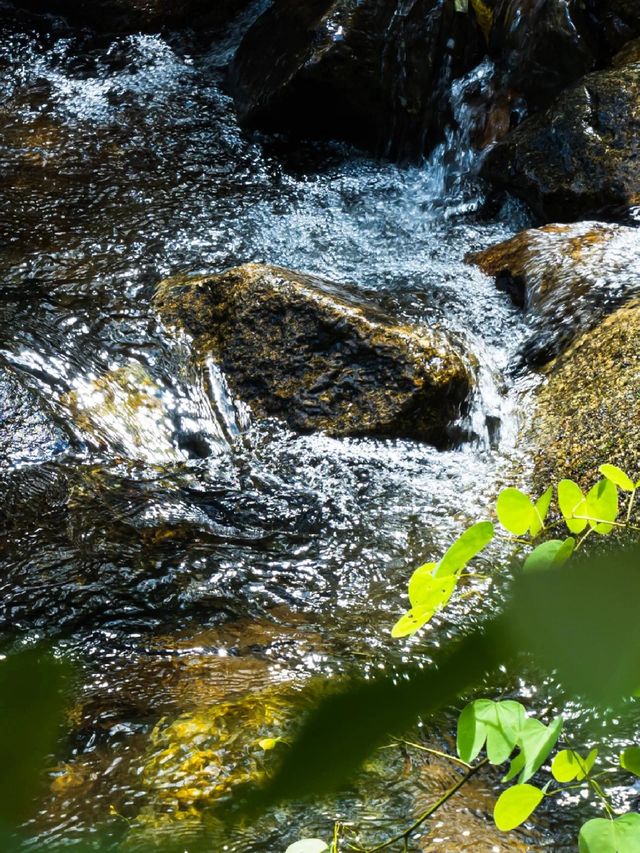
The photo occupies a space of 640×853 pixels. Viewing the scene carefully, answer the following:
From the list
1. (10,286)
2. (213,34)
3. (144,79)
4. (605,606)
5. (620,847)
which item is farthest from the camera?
(213,34)

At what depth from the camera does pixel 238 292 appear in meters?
4.19

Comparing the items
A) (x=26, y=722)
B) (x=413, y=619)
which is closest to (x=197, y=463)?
(x=26, y=722)

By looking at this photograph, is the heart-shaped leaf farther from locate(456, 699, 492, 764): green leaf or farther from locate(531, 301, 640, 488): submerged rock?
locate(531, 301, 640, 488): submerged rock

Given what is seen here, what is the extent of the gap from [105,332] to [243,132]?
10.4 ft

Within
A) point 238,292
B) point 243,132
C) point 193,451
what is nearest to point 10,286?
point 238,292

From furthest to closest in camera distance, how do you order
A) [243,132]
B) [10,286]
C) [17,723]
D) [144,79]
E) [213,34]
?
[213,34], [144,79], [243,132], [10,286], [17,723]

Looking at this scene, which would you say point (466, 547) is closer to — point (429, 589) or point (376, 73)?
point (429, 589)

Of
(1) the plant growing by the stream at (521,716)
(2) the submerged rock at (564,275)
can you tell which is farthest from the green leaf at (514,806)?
(2) the submerged rock at (564,275)

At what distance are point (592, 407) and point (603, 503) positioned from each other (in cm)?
257

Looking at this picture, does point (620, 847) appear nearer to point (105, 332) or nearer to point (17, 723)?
point (17, 723)

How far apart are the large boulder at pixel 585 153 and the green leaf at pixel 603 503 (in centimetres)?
456

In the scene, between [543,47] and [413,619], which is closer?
[413,619]

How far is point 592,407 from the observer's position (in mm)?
3389

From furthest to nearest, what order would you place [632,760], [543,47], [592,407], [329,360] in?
[543,47]
[329,360]
[592,407]
[632,760]
